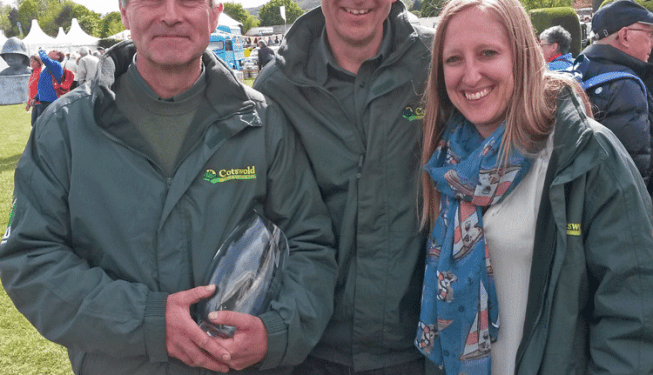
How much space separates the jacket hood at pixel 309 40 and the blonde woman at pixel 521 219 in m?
0.23

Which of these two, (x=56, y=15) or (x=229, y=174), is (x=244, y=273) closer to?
(x=229, y=174)

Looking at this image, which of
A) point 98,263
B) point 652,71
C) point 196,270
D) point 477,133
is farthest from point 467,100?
point 652,71

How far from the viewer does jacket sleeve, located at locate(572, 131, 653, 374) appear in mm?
1713

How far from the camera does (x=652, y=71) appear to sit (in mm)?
4945

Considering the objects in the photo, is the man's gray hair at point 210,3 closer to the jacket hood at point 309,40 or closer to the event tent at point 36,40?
the jacket hood at point 309,40

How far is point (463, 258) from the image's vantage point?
207cm

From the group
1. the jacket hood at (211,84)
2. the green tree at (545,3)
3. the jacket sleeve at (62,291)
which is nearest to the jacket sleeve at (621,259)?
the jacket hood at (211,84)

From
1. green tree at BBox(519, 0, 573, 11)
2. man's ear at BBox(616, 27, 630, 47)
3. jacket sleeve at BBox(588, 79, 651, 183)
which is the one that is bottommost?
green tree at BBox(519, 0, 573, 11)

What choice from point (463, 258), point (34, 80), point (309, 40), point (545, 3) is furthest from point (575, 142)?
point (545, 3)

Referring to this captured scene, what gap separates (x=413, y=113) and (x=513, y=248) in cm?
73

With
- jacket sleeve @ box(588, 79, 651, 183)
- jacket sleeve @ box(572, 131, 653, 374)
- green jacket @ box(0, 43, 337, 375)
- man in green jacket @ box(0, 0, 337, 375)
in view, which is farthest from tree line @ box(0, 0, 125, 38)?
jacket sleeve @ box(572, 131, 653, 374)

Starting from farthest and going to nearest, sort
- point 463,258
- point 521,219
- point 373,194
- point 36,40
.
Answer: point 36,40, point 373,194, point 463,258, point 521,219

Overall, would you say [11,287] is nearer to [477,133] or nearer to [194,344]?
[194,344]

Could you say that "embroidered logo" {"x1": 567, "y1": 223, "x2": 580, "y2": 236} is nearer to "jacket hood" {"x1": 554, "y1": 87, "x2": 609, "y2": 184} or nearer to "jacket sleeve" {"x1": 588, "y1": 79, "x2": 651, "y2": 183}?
"jacket hood" {"x1": 554, "y1": 87, "x2": 609, "y2": 184}
